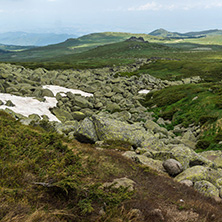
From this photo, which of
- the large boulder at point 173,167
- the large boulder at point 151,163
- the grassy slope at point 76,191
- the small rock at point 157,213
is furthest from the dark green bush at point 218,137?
the small rock at point 157,213

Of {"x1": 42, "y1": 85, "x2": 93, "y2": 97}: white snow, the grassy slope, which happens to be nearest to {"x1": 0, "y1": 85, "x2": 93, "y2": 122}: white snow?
{"x1": 42, "y1": 85, "x2": 93, "y2": 97}: white snow

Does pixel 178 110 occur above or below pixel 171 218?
below

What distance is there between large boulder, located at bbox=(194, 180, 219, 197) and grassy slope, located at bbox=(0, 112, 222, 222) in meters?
0.81

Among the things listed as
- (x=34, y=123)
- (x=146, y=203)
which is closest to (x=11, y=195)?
(x=146, y=203)

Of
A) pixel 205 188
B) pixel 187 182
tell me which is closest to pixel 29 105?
pixel 187 182

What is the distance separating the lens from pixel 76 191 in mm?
7211

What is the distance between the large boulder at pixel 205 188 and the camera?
33.8 feet

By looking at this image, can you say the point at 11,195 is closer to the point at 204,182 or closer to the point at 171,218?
the point at 171,218

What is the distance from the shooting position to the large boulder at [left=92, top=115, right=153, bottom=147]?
55.8ft

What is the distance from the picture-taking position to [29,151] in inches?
388

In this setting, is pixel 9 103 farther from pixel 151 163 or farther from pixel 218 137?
pixel 218 137

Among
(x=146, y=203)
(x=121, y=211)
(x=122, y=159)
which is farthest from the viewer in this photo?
(x=122, y=159)

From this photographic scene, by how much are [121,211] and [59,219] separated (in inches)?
81.9

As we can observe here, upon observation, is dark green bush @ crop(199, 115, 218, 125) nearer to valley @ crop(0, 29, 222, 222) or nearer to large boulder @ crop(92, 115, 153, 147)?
valley @ crop(0, 29, 222, 222)
